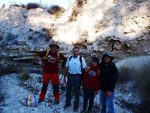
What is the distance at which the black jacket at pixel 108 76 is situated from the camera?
2.31 m

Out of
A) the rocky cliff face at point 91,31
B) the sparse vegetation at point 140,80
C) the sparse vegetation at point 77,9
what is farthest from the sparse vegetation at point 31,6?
the sparse vegetation at point 140,80

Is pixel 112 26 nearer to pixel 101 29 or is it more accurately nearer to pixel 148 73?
pixel 101 29

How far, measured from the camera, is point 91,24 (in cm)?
881

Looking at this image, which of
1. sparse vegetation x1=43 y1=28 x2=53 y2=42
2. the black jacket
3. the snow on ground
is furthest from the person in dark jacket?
sparse vegetation x1=43 y1=28 x2=53 y2=42

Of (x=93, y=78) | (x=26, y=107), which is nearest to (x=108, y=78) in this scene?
(x=93, y=78)

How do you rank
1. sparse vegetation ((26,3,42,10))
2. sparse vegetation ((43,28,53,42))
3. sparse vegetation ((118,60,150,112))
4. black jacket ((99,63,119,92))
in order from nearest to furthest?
1. black jacket ((99,63,119,92))
2. sparse vegetation ((118,60,150,112))
3. sparse vegetation ((43,28,53,42))
4. sparse vegetation ((26,3,42,10))

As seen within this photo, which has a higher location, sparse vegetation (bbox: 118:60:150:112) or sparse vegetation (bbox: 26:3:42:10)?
sparse vegetation (bbox: 26:3:42:10)

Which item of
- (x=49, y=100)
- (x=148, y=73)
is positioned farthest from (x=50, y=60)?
(x=148, y=73)

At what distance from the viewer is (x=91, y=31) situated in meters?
8.52

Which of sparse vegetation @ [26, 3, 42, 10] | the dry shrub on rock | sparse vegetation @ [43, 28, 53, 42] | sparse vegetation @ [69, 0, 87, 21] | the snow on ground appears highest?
sparse vegetation @ [26, 3, 42, 10]

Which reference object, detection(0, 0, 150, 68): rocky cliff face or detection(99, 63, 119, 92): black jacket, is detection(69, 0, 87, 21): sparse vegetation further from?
detection(99, 63, 119, 92): black jacket

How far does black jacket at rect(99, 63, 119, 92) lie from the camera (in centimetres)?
231

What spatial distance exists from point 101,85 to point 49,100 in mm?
1988

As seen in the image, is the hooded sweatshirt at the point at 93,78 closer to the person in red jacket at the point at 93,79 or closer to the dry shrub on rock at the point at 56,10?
the person in red jacket at the point at 93,79
